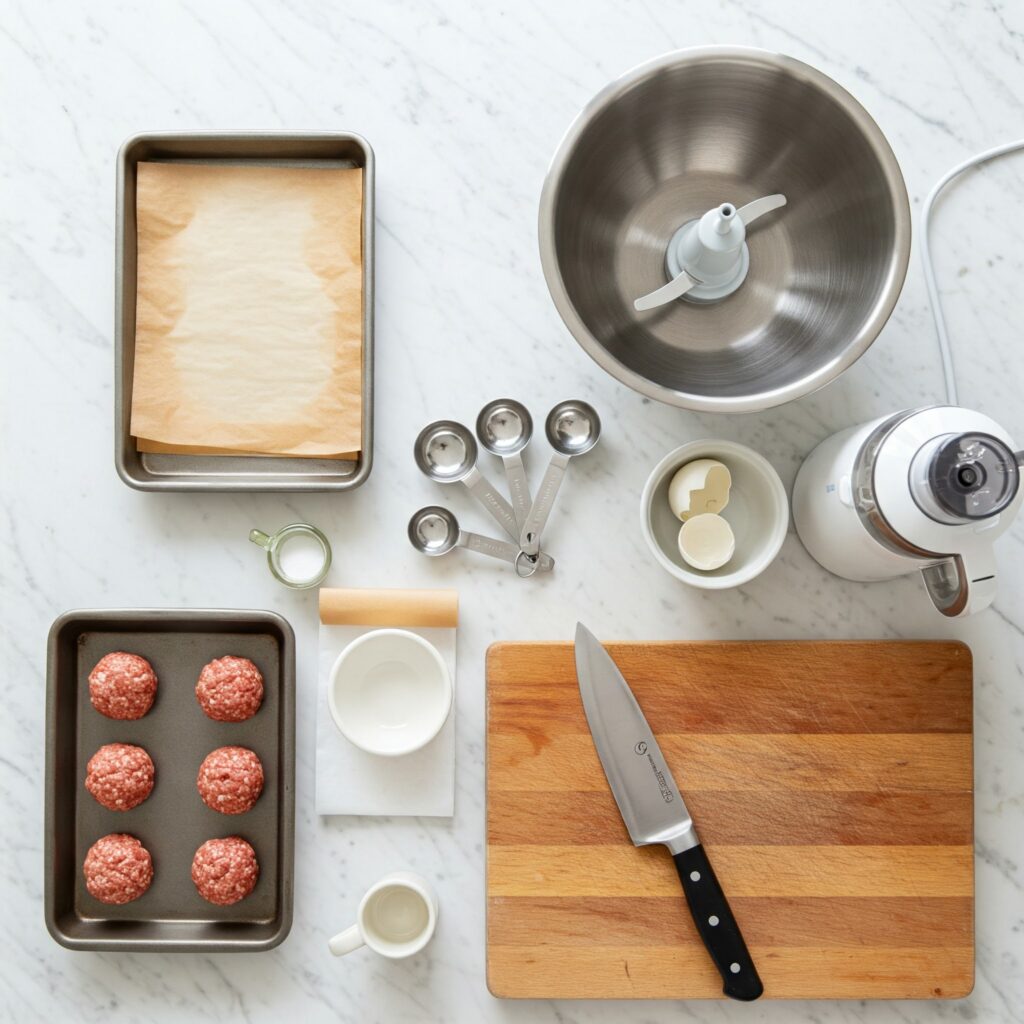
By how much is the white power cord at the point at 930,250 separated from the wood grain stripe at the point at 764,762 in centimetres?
37

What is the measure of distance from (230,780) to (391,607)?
233mm

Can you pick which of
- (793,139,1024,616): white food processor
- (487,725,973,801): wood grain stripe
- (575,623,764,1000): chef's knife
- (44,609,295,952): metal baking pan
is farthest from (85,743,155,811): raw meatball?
(793,139,1024,616): white food processor

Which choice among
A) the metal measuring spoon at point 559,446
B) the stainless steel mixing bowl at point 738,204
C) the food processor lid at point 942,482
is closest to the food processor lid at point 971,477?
the food processor lid at point 942,482

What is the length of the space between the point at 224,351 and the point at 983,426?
28.3 inches

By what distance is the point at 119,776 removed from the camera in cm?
92

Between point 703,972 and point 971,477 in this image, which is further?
point 703,972

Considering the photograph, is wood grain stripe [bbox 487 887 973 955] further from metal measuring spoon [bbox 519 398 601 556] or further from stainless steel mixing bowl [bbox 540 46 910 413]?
stainless steel mixing bowl [bbox 540 46 910 413]

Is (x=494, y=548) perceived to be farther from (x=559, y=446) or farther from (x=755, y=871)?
(x=755, y=871)

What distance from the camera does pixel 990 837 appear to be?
97cm

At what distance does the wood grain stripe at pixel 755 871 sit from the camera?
3.09 ft

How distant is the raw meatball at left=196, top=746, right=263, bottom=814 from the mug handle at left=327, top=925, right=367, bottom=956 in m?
0.16

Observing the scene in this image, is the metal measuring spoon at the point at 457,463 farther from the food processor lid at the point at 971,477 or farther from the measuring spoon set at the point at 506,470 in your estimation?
the food processor lid at the point at 971,477

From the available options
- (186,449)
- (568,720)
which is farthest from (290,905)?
(186,449)

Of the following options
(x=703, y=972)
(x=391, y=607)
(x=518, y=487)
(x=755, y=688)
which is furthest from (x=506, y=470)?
(x=703, y=972)
